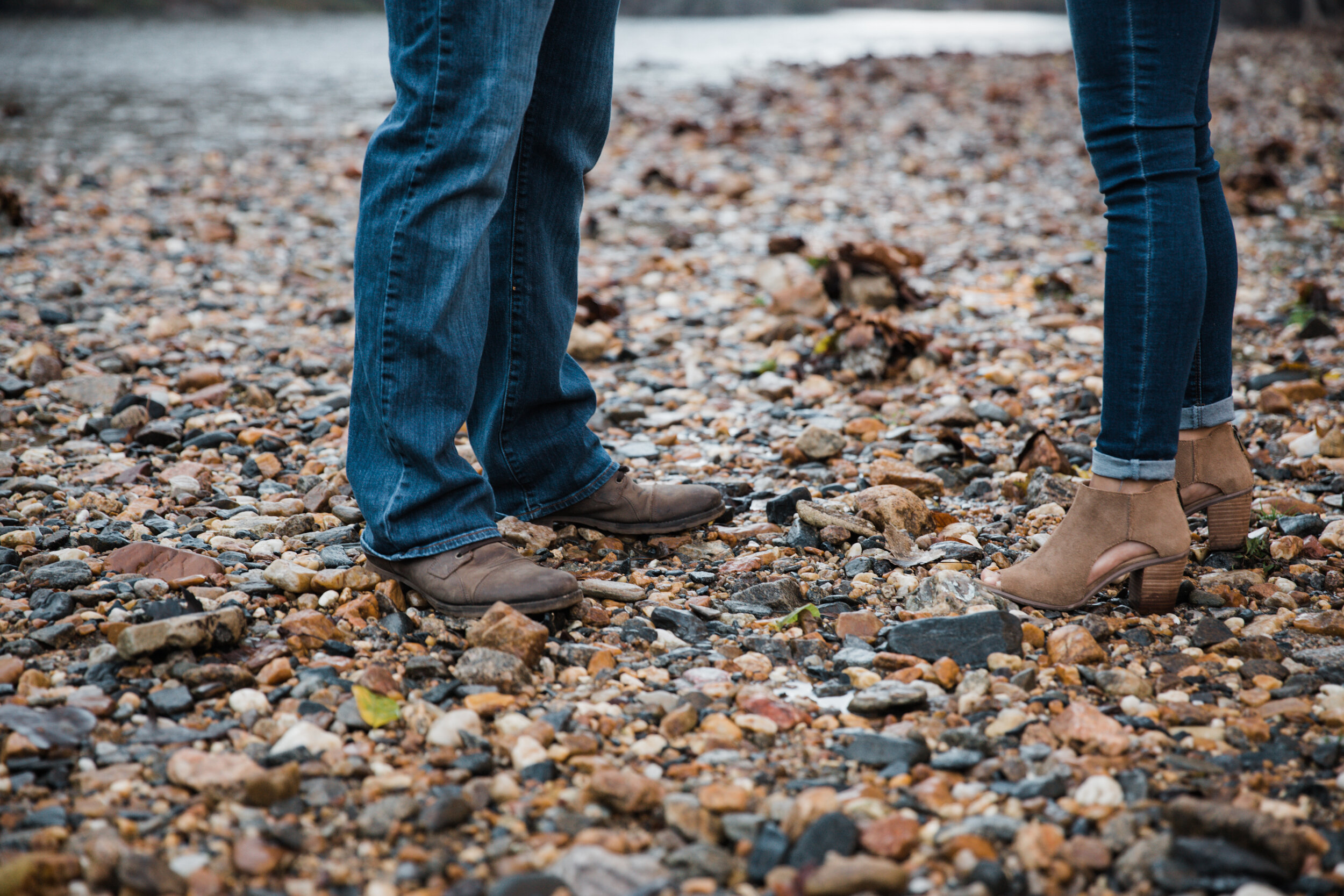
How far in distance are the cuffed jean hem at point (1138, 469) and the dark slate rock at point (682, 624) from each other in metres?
0.78

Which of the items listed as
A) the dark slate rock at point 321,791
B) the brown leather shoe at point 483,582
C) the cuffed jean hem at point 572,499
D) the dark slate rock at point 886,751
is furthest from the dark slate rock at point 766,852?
the cuffed jean hem at point 572,499

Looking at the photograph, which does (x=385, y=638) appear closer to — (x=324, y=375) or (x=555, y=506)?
(x=555, y=506)

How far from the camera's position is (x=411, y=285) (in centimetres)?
169

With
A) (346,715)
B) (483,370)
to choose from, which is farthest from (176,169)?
(346,715)

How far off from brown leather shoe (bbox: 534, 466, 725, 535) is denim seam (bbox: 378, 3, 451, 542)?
1.67 feet

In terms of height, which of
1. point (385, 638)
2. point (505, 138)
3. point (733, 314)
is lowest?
point (385, 638)

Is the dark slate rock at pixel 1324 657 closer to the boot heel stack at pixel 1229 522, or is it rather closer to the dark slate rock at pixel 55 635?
the boot heel stack at pixel 1229 522

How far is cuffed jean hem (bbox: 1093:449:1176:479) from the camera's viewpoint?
1748mm

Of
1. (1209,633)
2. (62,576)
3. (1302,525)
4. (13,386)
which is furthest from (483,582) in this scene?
(13,386)

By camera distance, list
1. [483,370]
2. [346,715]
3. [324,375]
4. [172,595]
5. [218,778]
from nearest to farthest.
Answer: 1. [218,778]
2. [346,715]
3. [172,595]
4. [483,370]
5. [324,375]

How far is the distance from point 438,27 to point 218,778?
1.16 meters

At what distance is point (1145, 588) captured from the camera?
5.94 ft

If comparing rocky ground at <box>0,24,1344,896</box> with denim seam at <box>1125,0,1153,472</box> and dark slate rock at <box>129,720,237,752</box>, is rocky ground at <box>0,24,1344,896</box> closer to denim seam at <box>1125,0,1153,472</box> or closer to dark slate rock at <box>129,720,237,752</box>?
dark slate rock at <box>129,720,237,752</box>

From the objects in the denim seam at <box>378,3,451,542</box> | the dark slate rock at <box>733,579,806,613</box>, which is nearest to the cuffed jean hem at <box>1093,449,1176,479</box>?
the dark slate rock at <box>733,579,806,613</box>
